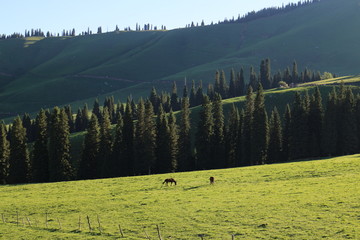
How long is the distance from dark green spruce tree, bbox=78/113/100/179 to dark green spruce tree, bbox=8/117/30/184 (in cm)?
1154

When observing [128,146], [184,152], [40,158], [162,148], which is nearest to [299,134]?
[184,152]

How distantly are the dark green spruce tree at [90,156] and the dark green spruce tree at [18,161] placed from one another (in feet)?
37.8

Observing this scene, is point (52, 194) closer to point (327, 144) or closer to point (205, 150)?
point (205, 150)

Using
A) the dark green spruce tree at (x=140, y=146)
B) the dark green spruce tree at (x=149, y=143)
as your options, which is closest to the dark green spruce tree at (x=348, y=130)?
the dark green spruce tree at (x=149, y=143)

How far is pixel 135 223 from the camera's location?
109ft

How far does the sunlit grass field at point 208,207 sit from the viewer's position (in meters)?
28.7

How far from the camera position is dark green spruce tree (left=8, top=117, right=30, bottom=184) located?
8012cm

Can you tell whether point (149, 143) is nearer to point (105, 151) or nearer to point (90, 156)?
point (105, 151)

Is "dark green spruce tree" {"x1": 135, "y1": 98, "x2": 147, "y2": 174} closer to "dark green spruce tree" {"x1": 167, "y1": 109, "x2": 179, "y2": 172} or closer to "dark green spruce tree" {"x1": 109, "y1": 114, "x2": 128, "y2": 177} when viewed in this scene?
"dark green spruce tree" {"x1": 109, "y1": 114, "x2": 128, "y2": 177}

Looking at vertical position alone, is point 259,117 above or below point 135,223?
above

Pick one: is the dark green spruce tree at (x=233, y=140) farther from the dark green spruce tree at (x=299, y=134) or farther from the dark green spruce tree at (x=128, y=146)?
the dark green spruce tree at (x=128, y=146)

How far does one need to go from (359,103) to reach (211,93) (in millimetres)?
99005

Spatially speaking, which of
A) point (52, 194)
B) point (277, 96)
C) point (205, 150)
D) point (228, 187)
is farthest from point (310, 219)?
point (277, 96)

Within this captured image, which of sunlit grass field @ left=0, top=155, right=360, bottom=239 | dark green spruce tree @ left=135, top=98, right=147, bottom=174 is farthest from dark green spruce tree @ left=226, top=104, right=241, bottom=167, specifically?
sunlit grass field @ left=0, top=155, right=360, bottom=239
